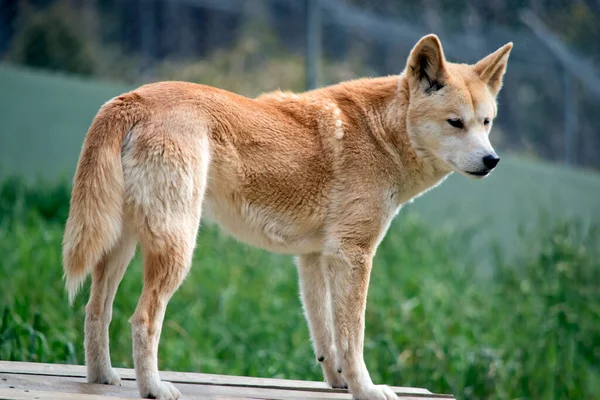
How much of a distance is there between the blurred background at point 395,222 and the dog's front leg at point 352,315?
1.67m

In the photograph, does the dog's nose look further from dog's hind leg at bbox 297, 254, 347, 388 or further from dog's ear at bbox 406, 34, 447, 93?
dog's hind leg at bbox 297, 254, 347, 388

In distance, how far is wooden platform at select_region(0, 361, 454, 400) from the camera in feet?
10.2

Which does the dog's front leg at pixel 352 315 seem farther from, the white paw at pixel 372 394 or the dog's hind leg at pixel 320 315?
the dog's hind leg at pixel 320 315

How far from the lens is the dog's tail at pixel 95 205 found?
9.95 ft

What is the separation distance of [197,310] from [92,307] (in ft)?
8.82

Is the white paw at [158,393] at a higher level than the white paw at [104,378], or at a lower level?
higher

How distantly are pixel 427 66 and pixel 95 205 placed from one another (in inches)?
64.0

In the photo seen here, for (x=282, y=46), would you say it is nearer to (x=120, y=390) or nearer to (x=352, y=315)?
(x=352, y=315)

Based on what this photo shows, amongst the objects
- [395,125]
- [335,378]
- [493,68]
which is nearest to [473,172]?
[395,125]

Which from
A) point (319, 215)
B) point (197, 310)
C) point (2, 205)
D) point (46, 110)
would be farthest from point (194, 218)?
point (46, 110)

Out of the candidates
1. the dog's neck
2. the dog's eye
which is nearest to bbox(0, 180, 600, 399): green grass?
the dog's neck

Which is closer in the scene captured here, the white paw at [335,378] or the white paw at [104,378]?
the white paw at [104,378]

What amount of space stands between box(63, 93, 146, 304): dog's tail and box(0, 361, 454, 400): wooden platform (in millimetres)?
388

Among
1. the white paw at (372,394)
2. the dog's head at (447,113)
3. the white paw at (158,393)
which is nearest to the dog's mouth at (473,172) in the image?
the dog's head at (447,113)
